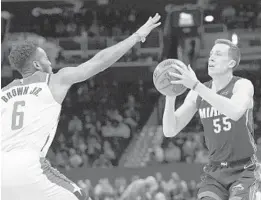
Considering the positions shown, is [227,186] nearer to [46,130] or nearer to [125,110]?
[46,130]

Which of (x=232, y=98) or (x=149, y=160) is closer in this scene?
(x=232, y=98)

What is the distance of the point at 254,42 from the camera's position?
15156 millimetres

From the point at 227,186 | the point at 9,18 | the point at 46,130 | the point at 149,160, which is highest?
the point at 9,18

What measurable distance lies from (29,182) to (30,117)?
50 centimetres

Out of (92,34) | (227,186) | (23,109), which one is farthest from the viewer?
(92,34)

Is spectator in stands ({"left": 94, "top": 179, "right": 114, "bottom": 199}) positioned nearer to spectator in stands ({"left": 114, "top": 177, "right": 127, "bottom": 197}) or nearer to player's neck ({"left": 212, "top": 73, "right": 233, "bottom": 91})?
spectator in stands ({"left": 114, "top": 177, "right": 127, "bottom": 197})

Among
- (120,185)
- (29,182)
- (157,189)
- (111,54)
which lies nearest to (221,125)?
(111,54)

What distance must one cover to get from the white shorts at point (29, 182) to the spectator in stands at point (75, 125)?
10.1 metres

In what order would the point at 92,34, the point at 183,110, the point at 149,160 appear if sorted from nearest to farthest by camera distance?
the point at 183,110 < the point at 149,160 < the point at 92,34

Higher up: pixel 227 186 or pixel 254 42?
Answer: pixel 254 42

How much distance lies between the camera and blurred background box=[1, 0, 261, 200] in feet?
45.6

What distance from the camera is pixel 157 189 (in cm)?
1123

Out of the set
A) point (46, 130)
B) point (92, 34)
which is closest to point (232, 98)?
point (46, 130)

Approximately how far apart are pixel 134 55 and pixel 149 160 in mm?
3891
